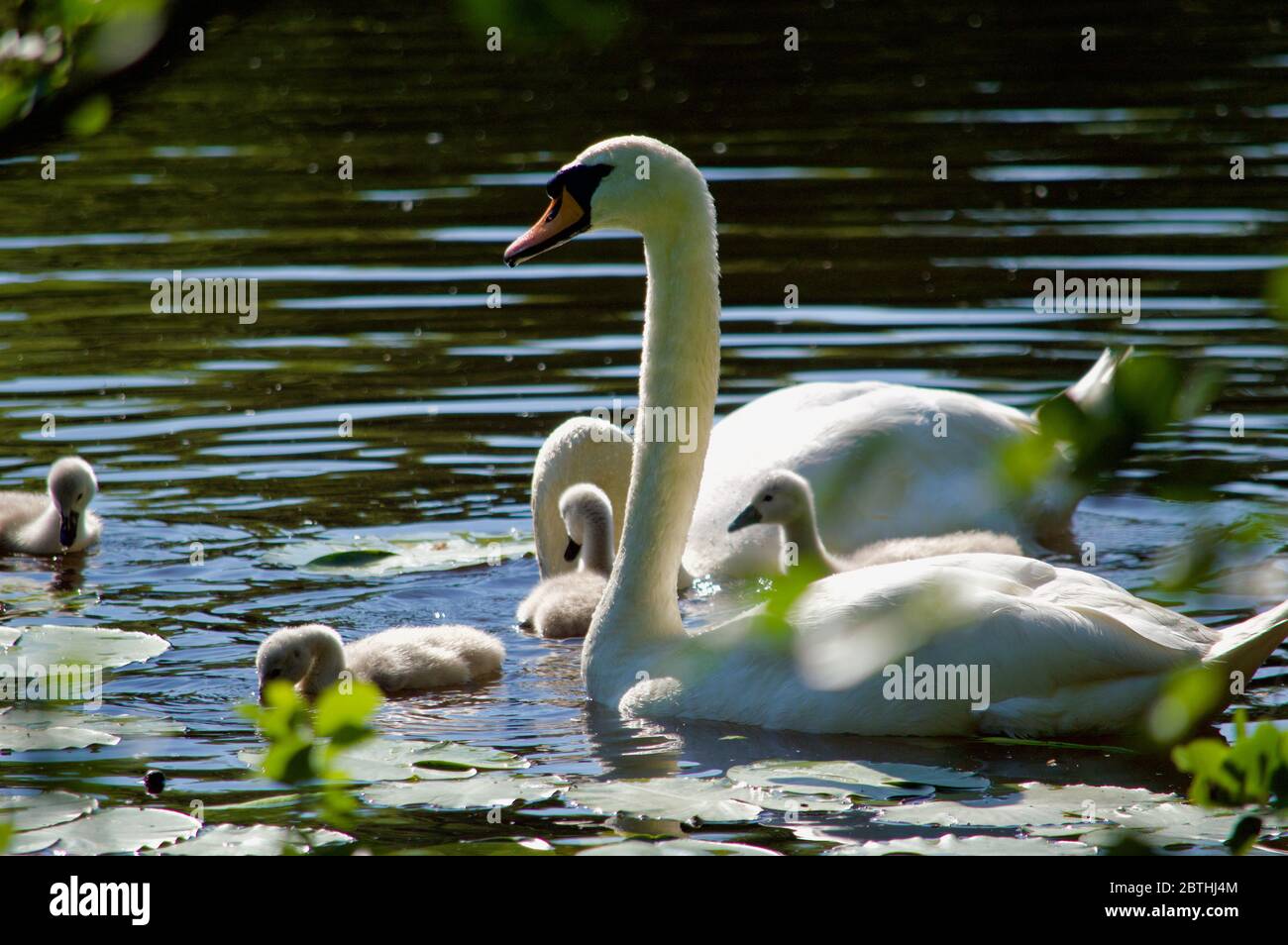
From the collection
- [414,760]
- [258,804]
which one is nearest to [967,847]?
[414,760]

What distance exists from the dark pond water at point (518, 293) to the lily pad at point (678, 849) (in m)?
0.16

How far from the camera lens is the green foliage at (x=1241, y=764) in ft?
6.34

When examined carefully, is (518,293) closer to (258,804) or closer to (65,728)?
(65,728)

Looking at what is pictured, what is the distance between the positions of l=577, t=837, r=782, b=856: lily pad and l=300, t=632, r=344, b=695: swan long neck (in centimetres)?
201

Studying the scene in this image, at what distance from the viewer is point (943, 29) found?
23.4m

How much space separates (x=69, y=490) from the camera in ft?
27.5

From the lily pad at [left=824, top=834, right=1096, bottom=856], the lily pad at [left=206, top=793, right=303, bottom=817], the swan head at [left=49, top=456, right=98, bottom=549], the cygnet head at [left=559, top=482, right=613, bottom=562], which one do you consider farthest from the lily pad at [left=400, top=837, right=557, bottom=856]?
the swan head at [left=49, top=456, right=98, bottom=549]

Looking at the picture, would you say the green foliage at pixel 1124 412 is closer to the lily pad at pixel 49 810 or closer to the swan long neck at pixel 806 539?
the lily pad at pixel 49 810

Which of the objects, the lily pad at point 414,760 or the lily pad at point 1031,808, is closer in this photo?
the lily pad at point 1031,808

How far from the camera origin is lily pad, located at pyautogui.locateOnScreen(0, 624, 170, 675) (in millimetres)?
6805

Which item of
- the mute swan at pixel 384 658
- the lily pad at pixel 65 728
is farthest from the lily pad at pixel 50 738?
the mute swan at pixel 384 658

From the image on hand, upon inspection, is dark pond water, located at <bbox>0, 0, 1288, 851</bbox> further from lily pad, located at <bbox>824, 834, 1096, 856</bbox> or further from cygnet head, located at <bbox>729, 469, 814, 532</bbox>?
cygnet head, located at <bbox>729, 469, 814, 532</bbox>
